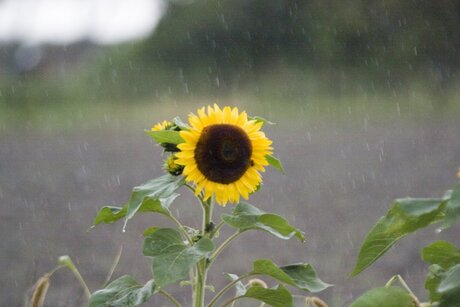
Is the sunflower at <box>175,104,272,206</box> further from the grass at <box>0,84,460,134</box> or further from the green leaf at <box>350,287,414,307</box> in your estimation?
the grass at <box>0,84,460,134</box>

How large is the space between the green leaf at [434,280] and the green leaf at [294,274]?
0.12 m

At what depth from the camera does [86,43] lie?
378 inches

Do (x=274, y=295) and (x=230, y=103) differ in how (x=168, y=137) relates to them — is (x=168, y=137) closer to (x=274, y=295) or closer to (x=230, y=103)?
(x=274, y=295)

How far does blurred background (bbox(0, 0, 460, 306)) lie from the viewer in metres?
4.06

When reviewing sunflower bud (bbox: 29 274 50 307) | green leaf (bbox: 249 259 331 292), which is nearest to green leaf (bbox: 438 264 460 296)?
green leaf (bbox: 249 259 331 292)

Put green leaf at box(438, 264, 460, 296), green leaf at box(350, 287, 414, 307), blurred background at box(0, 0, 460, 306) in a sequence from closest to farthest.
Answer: green leaf at box(438, 264, 460, 296), green leaf at box(350, 287, 414, 307), blurred background at box(0, 0, 460, 306)

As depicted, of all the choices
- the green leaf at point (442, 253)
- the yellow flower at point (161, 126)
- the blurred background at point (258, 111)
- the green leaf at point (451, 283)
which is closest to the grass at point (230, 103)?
the blurred background at point (258, 111)

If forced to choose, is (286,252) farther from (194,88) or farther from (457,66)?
(457,66)

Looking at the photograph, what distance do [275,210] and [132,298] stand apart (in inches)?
130

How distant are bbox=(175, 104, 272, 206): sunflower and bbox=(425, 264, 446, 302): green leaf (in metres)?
0.25

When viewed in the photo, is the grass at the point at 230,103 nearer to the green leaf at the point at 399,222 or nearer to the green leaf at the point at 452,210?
the green leaf at the point at 399,222

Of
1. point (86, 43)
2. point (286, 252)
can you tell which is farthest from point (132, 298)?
point (86, 43)

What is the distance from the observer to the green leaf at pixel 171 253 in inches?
36.7

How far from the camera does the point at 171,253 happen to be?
966 millimetres
